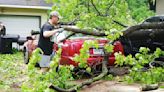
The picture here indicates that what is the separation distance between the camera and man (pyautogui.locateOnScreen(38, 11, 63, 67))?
879 cm

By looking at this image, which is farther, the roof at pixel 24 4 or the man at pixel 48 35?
the roof at pixel 24 4

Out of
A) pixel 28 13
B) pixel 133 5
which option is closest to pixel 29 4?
pixel 28 13

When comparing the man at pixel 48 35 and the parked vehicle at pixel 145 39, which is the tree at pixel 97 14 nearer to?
the man at pixel 48 35

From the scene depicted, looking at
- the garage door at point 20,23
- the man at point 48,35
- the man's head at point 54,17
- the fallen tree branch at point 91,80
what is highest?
the man's head at point 54,17

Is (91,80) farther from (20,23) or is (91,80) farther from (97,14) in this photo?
(20,23)

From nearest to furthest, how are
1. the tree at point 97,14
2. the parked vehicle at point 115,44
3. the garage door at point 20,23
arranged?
the tree at point 97,14, the parked vehicle at point 115,44, the garage door at point 20,23

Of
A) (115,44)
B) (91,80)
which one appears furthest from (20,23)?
(91,80)

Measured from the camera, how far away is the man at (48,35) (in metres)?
8.79

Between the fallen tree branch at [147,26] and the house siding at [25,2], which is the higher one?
the fallen tree branch at [147,26]

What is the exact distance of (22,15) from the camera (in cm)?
2502

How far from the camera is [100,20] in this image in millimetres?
10250

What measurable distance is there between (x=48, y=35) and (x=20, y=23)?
16568mm

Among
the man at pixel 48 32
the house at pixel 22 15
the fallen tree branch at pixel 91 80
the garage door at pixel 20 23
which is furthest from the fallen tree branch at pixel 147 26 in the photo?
the garage door at pixel 20 23

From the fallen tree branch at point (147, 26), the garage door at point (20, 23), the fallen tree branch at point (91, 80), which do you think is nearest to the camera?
the fallen tree branch at point (91, 80)
